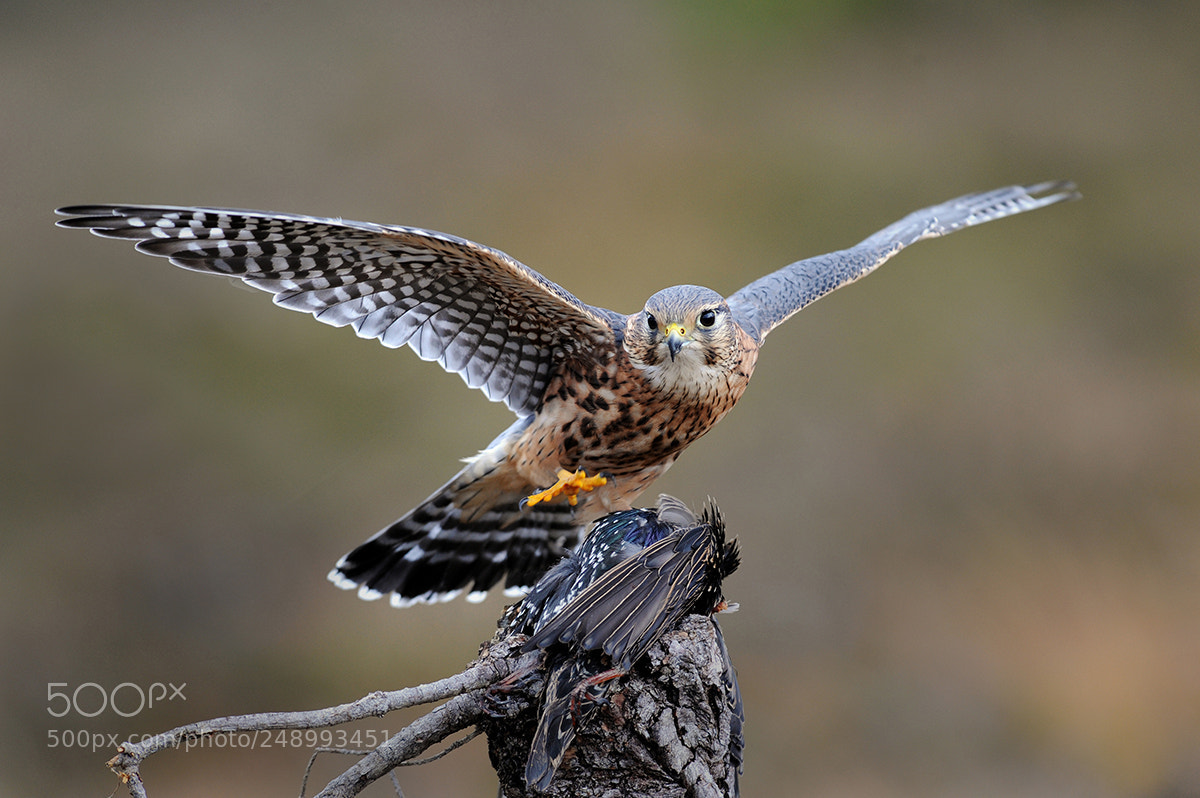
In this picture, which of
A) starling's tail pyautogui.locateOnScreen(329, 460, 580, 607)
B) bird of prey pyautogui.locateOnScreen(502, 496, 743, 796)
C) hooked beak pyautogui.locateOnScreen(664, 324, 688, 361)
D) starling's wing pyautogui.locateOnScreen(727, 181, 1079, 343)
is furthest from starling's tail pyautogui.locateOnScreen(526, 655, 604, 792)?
starling's wing pyautogui.locateOnScreen(727, 181, 1079, 343)

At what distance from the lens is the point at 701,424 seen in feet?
10.8

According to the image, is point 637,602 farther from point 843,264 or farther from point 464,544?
point 843,264

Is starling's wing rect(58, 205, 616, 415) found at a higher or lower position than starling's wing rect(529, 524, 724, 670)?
higher

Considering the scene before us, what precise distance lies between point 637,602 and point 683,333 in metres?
0.96

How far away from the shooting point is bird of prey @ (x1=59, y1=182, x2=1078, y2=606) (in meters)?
2.71

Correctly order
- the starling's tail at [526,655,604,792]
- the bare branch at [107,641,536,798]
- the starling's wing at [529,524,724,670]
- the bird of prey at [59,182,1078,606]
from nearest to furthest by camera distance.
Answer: the bare branch at [107,641,536,798] → the starling's tail at [526,655,604,792] → the starling's wing at [529,524,724,670] → the bird of prey at [59,182,1078,606]

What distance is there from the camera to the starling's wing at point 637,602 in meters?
2.12

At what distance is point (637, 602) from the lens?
2.22m

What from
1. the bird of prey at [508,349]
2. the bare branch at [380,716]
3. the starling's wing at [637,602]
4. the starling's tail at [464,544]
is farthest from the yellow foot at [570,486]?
the bare branch at [380,716]

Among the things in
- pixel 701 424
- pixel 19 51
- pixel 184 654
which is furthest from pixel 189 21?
pixel 701 424

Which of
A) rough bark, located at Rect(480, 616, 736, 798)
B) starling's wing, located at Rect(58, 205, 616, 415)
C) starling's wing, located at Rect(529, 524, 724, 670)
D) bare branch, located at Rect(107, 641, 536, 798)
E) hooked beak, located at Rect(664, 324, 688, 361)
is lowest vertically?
rough bark, located at Rect(480, 616, 736, 798)

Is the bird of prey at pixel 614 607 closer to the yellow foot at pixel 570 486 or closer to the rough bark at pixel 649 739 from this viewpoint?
the rough bark at pixel 649 739

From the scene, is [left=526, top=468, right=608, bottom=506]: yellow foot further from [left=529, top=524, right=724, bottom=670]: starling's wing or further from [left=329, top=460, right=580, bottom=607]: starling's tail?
[left=529, top=524, right=724, bottom=670]: starling's wing

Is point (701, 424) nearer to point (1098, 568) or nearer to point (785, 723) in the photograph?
point (785, 723)
